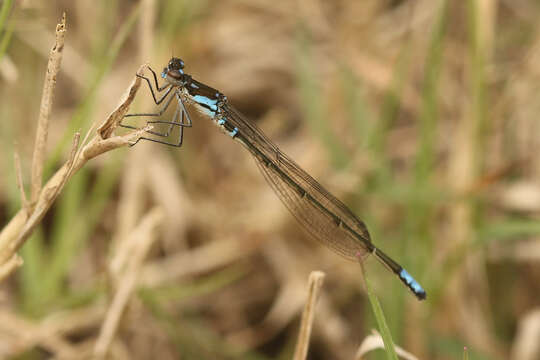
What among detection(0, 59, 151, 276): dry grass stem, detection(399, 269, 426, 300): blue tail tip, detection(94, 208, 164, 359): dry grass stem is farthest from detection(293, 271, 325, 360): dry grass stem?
detection(399, 269, 426, 300): blue tail tip

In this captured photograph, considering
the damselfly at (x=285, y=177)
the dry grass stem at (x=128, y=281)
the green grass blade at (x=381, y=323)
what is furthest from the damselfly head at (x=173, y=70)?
the green grass blade at (x=381, y=323)

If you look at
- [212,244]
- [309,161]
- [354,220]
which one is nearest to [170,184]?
[212,244]

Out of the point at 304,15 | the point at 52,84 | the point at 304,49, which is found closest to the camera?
the point at 52,84

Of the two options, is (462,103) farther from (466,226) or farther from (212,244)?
(212,244)

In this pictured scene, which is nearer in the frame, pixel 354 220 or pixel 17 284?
pixel 354 220

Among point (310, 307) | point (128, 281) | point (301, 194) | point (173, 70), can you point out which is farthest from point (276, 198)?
point (310, 307)

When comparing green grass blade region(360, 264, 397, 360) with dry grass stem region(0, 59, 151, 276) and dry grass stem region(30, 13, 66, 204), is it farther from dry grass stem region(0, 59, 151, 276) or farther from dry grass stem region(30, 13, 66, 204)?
dry grass stem region(30, 13, 66, 204)

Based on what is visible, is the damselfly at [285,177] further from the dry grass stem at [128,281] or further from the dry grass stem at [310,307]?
the dry grass stem at [310,307]
